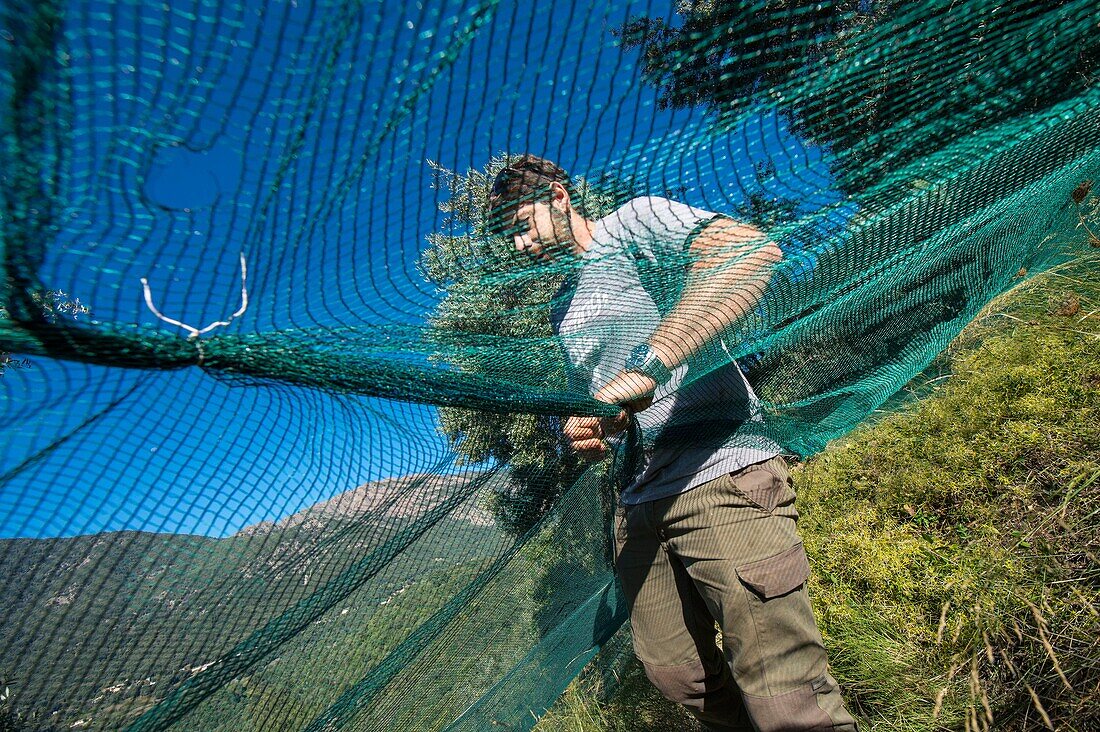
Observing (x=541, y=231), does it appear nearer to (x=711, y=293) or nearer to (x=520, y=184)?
(x=520, y=184)

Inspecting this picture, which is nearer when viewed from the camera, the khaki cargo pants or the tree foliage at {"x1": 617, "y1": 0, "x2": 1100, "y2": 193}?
the tree foliage at {"x1": 617, "y1": 0, "x2": 1100, "y2": 193}

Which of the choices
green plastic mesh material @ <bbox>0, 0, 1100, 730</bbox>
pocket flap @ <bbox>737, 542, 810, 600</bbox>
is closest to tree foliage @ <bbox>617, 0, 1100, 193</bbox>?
green plastic mesh material @ <bbox>0, 0, 1100, 730</bbox>

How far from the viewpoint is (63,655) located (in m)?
1.19

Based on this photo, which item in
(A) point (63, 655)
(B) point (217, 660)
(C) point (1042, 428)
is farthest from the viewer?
(C) point (1042, 428)

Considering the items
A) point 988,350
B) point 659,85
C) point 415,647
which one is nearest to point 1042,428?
point 988,350

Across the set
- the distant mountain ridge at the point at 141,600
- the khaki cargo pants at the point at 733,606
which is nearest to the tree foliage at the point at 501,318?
the khaki cargo pants at the point at 733,606

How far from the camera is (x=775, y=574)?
5.56 feet

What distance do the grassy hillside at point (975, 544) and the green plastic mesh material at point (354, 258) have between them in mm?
819

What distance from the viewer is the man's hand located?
1.76 metres

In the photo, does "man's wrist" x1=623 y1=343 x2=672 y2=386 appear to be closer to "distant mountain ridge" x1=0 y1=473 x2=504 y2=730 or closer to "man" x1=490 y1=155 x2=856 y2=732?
"man" x1=490 y1=155 x2=856 y2=732

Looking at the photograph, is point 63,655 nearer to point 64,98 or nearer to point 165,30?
point 64,98

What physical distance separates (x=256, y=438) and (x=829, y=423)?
2.24m

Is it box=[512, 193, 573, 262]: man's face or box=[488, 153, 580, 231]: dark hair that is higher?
box=[488, 153, 580, 231]: dark hair

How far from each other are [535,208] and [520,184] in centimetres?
6
